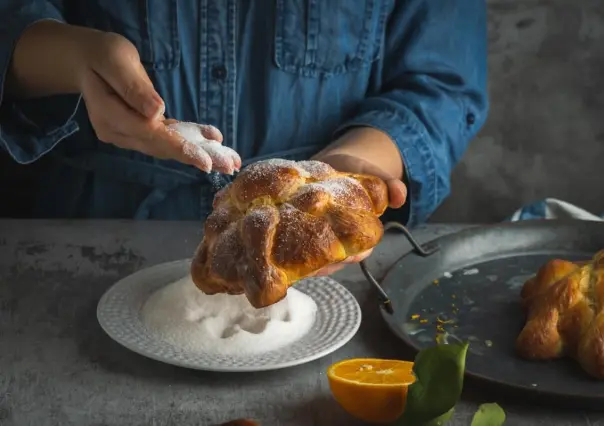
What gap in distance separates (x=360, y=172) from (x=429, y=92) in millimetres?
371

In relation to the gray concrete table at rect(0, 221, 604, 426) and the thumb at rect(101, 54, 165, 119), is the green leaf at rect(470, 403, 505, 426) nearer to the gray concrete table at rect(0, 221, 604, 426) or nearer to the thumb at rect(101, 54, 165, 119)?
the gray concrete table at rect(0, 221, 604, 426)

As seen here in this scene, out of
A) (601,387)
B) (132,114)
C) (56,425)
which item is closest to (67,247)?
(132,114)

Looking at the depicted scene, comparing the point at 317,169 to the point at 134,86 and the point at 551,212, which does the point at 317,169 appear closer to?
the point at 134,86

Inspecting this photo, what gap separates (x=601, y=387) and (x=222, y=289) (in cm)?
42

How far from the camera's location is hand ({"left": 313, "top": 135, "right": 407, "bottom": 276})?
1.00 meters

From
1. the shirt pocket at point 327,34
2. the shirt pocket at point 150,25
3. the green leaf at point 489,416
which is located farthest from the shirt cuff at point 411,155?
the green leaf at point 489,416

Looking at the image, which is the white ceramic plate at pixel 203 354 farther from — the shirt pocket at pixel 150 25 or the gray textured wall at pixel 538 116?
the gray textured wall at pixel 538 116

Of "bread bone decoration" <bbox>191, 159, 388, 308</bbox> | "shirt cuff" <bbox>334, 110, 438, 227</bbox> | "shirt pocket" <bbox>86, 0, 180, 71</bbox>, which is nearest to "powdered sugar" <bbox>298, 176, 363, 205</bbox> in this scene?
"bread bone decoration" <bbox>191, 159, 388, 308</bbox>

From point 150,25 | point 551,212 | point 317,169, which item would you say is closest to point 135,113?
point 317,169

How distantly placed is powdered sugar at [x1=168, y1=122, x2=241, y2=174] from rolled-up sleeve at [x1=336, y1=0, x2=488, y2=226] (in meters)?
0.39

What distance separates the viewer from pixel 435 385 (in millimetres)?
732

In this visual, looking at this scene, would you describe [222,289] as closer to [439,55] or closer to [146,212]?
[146,212]

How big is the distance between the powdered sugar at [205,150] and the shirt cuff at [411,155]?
39cm

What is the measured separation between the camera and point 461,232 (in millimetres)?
1270
